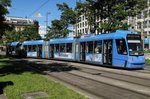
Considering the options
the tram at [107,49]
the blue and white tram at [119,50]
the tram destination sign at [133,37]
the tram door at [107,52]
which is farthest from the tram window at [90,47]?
the tram destination sign at [133,37]

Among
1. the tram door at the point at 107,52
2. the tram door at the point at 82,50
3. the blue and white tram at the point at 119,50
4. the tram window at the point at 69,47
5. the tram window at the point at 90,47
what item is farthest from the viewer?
the tram window at the point at 69,47

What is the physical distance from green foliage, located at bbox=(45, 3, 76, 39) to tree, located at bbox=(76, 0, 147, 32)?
540 inches

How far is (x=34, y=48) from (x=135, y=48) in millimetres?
24466

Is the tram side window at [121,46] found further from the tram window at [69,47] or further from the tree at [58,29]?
the tree at [58,29]

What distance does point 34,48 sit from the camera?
4316 centimetres

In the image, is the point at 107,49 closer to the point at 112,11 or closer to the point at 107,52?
the point at 107,52

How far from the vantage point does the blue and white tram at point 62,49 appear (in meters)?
31.1

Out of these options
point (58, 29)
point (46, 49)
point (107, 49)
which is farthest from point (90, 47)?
point (58, 29)

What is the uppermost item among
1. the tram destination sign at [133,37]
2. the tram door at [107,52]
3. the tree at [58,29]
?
Answer: the tree at [58,29]

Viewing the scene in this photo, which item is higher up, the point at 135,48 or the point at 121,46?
the point at 121,46

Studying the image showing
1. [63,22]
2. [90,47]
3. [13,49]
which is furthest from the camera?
[63,22]

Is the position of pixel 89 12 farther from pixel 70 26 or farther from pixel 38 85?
pixel 38 85

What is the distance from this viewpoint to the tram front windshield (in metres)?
20.6

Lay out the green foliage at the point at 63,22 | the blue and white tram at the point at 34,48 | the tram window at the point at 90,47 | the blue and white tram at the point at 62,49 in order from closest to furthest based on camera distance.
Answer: the tram window at the point at 90,47 → the blue and white tram at the point at 62,49 → the blue and white tram at the point at 34,48 → the green foliage at the point at 63,22
